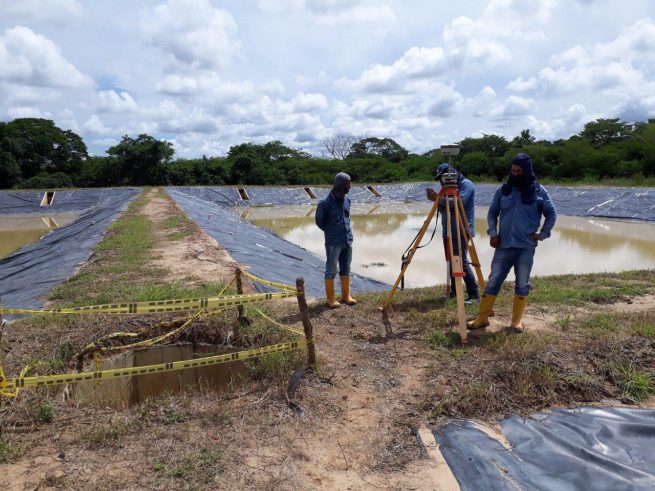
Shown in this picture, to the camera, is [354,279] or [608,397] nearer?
[608,397]

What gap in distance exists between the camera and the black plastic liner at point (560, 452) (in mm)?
2574

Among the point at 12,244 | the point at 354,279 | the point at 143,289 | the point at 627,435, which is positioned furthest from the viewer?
the point at 12,244

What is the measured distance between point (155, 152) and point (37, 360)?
35.6 metres

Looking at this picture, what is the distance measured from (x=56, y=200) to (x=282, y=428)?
31538 mm

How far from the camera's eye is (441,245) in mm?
13352

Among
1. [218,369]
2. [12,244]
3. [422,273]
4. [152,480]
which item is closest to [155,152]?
[12,244]

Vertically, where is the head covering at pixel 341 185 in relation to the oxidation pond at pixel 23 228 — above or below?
above

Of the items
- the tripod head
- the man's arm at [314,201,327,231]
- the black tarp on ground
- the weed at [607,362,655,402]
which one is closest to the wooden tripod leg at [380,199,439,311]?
the tripod head

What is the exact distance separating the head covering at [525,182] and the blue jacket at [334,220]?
1837 mm

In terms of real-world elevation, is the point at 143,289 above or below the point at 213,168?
below

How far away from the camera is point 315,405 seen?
3.43 meters

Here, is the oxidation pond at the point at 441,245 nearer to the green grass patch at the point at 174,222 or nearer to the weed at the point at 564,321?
the green grass patch at the point at 174,222

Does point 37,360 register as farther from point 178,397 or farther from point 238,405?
point 238,405

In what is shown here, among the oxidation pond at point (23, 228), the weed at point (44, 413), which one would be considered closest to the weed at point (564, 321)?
the weed at point (44, 413)
